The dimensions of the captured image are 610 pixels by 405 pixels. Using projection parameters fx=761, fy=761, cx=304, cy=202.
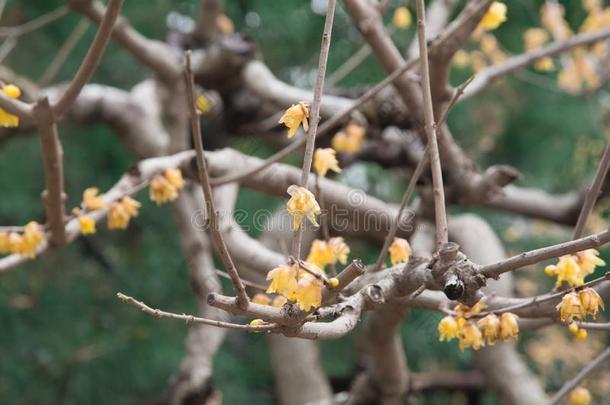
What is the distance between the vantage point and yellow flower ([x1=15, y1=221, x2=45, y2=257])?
1.34 m

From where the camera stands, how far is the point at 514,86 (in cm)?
350

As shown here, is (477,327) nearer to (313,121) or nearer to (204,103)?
(313,121)

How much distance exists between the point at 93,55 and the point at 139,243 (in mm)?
2117

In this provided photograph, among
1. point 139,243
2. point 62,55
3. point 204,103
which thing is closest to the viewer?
point 62,55

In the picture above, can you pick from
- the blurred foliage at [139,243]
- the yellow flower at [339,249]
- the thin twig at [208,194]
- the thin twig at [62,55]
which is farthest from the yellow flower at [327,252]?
the blurred foliage at [139,243]

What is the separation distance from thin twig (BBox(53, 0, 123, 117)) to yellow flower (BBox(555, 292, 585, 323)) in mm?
689

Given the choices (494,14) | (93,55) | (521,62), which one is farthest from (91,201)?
(521,62)

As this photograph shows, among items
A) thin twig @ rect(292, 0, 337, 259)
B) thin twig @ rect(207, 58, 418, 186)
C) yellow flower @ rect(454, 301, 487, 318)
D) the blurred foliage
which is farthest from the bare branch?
thin twig @ rect(292, 0, 337, 259)

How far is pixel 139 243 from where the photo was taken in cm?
314

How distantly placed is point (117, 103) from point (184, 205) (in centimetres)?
41

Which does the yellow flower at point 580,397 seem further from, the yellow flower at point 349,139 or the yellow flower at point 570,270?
the yellow flower at point 349,139

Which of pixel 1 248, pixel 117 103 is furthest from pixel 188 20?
pixel 1 248

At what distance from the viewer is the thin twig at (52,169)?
1192 mm

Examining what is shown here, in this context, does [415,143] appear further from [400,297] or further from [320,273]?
[320,273]
